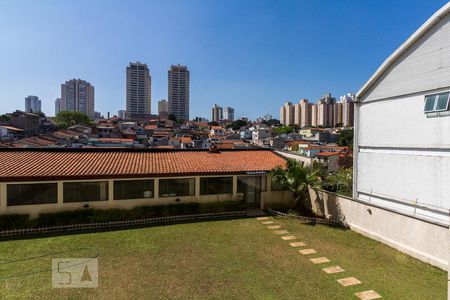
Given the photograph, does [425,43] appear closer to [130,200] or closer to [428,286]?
[428,286]

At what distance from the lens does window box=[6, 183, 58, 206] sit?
42.3 feet

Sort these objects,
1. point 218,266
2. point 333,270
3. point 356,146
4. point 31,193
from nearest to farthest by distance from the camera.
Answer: point 333,270
point 218,266
point 31,193
point 356,146

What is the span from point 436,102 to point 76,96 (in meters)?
214

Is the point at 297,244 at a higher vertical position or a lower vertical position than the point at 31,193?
lower

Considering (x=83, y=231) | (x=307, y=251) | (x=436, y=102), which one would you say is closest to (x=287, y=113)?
(x=436, y=102)

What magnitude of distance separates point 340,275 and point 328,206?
6.69 m

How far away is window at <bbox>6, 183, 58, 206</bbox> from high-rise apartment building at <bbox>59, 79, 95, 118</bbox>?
198695 millimetres

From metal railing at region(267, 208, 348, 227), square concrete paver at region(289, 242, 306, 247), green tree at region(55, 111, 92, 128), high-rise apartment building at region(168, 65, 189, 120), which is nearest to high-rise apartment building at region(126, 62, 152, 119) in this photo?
high-rise apartment building at region(168, 65, 189, 120)

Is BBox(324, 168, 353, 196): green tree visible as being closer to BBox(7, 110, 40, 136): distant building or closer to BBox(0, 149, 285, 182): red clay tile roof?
BBox(0, 149, 285, 182): red clay tile roof

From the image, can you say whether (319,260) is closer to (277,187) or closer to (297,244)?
(297,244)

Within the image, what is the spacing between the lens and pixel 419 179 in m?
11.3

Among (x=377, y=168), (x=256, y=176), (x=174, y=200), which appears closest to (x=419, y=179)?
(x=377, y=168)

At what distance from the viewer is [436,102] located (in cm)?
1070

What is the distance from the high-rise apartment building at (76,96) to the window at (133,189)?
199282 mm
